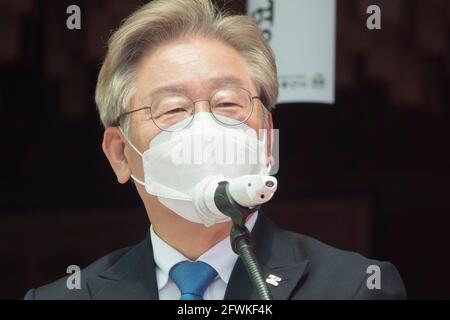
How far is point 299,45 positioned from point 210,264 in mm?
488

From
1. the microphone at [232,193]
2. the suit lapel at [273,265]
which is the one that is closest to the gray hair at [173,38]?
the suit lapel at [273,265]

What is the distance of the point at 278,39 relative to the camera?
65.4 inches

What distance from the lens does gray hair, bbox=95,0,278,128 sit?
4.91 ft

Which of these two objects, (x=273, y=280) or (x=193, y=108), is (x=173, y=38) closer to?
(x=193, y=108)

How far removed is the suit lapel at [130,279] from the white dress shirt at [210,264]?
0.02 meters

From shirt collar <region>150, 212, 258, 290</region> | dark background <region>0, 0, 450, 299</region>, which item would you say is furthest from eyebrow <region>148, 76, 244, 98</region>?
dark background <region>0, 0, 450, 299</region>

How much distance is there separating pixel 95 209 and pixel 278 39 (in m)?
0.56

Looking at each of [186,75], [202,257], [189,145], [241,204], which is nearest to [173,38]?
[186,75]

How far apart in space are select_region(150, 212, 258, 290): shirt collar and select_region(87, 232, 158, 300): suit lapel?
0.01 m

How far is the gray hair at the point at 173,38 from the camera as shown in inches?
58.9

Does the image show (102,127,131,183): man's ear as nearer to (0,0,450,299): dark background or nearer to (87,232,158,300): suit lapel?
(87,232,158,300): suit lapel

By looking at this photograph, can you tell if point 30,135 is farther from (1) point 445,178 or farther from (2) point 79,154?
(1) point 445,178

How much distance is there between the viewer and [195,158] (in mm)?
1350
